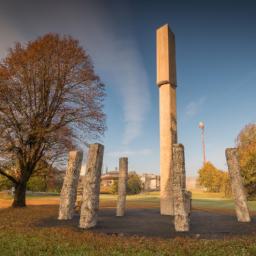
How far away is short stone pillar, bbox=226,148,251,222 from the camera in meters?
13.6

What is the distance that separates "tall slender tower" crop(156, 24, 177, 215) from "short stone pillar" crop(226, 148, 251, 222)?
3551 millimetres

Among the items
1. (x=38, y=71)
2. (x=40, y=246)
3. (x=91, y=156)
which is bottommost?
(x=40, y=246)

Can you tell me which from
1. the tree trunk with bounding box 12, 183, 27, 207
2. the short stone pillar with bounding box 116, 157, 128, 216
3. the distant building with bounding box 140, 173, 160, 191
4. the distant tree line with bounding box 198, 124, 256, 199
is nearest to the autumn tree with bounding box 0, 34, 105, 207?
the tree trunk with bounding box 12, 183, 27, 207

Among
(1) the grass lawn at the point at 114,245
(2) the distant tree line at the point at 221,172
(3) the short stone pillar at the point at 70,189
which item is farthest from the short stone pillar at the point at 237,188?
(2) the distant tree line at the point at 221,172

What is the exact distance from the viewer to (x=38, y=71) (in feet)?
72.4

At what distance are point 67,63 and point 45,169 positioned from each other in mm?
8985

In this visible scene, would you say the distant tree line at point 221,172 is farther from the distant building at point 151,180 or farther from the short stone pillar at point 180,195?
the short stone pillar at point 180,195

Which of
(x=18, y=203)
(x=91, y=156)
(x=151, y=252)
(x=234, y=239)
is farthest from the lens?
(x=18, y=203)

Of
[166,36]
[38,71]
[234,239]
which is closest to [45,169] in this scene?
[38,71]

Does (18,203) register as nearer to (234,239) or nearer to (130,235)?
(130,235)

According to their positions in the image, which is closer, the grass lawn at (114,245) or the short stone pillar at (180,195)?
the grass lawn at (114,245)

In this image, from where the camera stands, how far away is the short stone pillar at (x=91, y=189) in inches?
478

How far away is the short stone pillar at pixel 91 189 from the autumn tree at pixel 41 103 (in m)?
8.49

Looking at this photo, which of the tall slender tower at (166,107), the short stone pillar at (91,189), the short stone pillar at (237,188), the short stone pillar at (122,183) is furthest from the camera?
the tall slender tower at (166,107)
